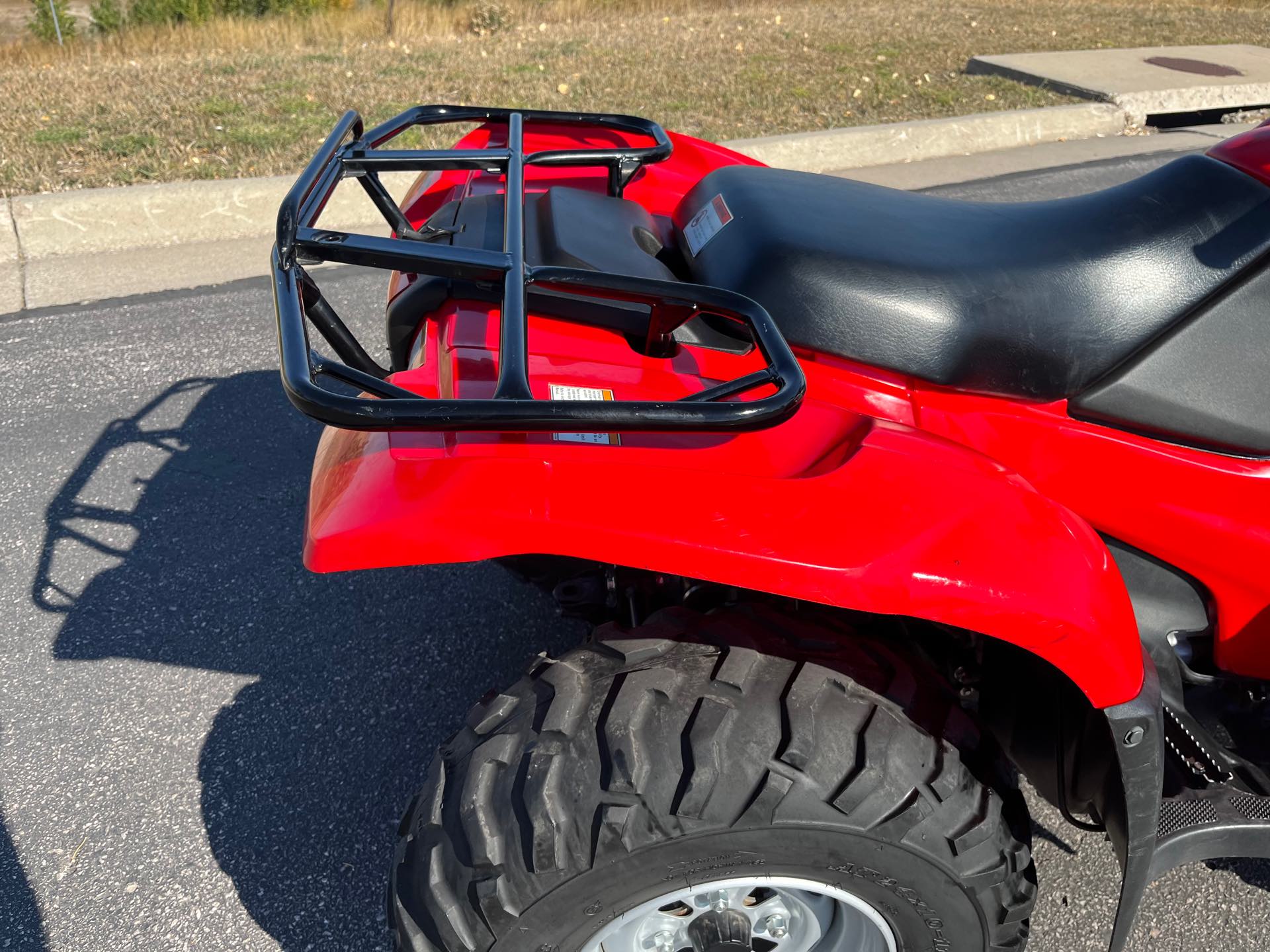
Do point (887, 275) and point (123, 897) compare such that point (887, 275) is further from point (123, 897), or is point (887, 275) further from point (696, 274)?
point (123, 897)

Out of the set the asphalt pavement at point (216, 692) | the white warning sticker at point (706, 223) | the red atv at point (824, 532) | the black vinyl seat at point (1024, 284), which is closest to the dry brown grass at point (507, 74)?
the asphalt pavement at point (216, 692)

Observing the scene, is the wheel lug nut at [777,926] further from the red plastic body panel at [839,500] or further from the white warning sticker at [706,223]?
the white warning sticker at [706,223]

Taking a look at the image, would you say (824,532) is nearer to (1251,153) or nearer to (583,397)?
(583,397)

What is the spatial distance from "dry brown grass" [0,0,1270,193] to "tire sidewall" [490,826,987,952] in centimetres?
480

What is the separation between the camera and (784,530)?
131 cm

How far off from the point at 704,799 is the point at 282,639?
1594 mm

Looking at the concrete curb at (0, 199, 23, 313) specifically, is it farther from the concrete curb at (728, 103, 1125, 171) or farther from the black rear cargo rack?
the concrete curb at (728, 103, 1125, 171)

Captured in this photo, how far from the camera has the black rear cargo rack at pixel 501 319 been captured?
3.98 ft

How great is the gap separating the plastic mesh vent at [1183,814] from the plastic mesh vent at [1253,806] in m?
0.04

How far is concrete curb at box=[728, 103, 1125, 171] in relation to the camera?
6.14 metres

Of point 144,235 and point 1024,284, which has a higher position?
point 1024,284

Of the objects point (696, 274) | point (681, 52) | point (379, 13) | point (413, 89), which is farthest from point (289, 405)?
point (379, 13)

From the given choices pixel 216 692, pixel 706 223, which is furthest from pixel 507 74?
pixel 706 223

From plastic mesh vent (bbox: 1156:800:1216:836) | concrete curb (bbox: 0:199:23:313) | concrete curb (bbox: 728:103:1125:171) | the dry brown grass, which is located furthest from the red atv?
concrete curb (bbox: 728:103:1125:171)
